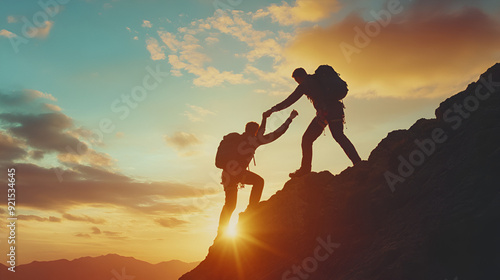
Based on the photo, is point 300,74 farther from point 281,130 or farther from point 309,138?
point 309,138

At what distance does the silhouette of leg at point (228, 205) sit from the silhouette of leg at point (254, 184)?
0.42 m

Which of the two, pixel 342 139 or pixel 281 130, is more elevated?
pixel 281 130

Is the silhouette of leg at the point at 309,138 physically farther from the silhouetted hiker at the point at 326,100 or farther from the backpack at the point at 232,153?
the backpack at the point at 232,153

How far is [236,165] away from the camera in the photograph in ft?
35.0

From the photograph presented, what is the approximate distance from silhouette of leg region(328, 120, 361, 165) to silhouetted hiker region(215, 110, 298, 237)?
218 centimetres

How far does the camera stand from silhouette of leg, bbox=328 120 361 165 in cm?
993

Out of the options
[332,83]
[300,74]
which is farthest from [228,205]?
[332,83]

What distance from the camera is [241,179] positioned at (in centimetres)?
→ 1083

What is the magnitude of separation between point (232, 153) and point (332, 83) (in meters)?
3.76

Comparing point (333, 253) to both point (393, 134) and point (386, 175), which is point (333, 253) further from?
point (393, 134)

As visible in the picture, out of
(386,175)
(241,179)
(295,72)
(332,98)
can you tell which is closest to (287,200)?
(241,179)

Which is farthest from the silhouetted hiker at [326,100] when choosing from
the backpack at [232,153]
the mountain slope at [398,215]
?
the backpack at [232,153]

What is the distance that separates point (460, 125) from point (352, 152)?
2978mm

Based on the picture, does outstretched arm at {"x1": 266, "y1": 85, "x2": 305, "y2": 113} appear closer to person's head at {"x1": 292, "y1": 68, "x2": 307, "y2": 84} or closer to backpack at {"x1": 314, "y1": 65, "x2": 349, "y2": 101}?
person's head at {"x1": 292, "y1": 68, "x2": 307, "y2": 84}
